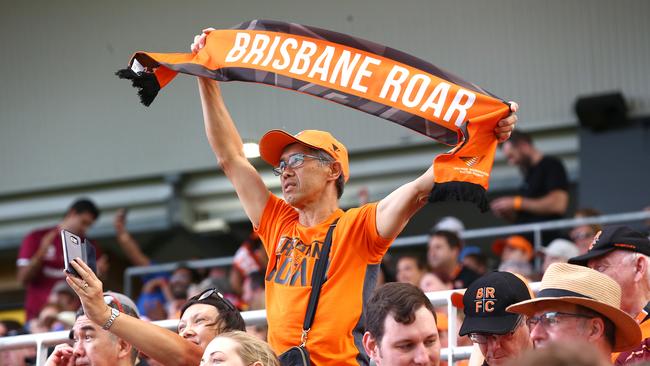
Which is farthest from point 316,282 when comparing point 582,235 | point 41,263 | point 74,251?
point 41,263

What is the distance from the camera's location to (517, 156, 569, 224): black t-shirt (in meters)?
9.31

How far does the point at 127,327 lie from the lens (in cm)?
454

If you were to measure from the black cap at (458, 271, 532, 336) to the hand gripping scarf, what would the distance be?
0.35 meters

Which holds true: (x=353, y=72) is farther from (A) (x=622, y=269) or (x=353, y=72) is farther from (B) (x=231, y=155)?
(A) (x=622, y=269)

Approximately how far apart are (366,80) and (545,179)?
4761 mm

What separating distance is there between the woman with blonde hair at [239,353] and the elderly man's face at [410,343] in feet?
1.45

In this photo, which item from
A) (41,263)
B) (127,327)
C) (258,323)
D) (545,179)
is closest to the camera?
(127,327)

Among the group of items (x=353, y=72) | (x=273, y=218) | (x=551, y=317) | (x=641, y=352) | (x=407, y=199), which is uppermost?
(x=353, y=72)

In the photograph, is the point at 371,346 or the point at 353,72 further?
the point at 353,72

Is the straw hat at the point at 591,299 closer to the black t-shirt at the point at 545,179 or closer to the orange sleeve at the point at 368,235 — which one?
the orange sleeve at the point at 368,235

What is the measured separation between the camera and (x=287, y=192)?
485 centimetres

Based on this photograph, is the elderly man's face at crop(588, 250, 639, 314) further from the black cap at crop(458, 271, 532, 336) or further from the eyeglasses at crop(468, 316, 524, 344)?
the eyeglasses at crop(468, 316, 524, 344)

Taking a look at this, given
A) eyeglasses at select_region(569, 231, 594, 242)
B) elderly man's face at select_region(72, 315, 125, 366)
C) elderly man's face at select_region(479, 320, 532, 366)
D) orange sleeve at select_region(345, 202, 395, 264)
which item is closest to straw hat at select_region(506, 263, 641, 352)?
elderly man's face at select_region(479, 320, 532, 366)

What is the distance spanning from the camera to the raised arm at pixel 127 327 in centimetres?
450
